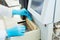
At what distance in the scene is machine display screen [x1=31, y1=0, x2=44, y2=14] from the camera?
0.90 meters

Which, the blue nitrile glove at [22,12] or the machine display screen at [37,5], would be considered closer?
the machine display screen at [37,5]

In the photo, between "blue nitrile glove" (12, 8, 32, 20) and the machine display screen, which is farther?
"blue nitrile glove" (12, 8, 32, 20)

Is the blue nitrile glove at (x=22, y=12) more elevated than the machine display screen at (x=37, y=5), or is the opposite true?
the machine display screen at (x=37, y=5)

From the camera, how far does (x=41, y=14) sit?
2.83 ft

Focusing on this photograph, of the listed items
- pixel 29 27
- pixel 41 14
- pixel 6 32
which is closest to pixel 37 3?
pixel 41 14

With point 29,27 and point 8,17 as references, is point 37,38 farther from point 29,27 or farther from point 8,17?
point 8,17

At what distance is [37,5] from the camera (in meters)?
0.96

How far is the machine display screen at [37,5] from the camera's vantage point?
0.90m

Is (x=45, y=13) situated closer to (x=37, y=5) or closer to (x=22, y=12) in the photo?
(x=37, y=5)

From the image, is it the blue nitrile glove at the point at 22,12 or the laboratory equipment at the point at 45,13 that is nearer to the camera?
the laboratory equipment at the point at 45,13

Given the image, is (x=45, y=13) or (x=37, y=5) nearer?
(x=45, y=13)

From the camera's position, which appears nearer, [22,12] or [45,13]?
[45,13]

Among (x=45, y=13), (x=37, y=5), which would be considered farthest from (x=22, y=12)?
(x=45, y=13)

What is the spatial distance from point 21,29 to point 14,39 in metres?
0.24
